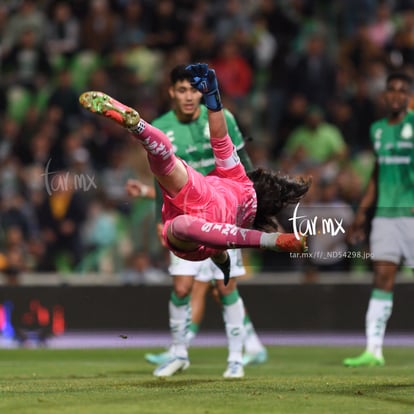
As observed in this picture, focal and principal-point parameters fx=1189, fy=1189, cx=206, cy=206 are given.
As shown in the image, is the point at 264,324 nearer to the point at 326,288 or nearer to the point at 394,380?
the point at 326,288

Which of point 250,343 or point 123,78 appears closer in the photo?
point 250,343

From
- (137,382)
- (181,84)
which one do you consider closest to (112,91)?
(181,84)

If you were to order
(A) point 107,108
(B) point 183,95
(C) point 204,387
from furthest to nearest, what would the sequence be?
1. (B) point 183,95
2. (C) point 204,387
3. (A) point 107,108

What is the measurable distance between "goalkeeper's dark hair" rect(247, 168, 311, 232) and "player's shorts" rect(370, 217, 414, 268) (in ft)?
9.26

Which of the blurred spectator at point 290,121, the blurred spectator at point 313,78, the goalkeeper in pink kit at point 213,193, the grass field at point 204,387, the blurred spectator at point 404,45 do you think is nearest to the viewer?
the grass field at point 204,387

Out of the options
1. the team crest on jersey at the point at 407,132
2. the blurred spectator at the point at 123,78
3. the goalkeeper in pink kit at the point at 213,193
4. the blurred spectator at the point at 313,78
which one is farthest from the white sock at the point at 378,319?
the blurred spectator at the point at 123,78

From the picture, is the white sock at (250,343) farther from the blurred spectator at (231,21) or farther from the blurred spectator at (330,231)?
the blurred spectator at (231,21)

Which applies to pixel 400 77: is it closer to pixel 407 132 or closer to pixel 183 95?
pixel 407 132

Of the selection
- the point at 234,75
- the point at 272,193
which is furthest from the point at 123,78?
the point at 272,193

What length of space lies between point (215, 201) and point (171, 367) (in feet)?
8.19

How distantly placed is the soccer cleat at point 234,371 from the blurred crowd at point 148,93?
4382mm

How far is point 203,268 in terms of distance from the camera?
11.3m

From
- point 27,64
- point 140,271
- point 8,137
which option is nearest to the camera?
point 140,271

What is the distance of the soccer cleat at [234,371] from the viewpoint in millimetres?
10656
